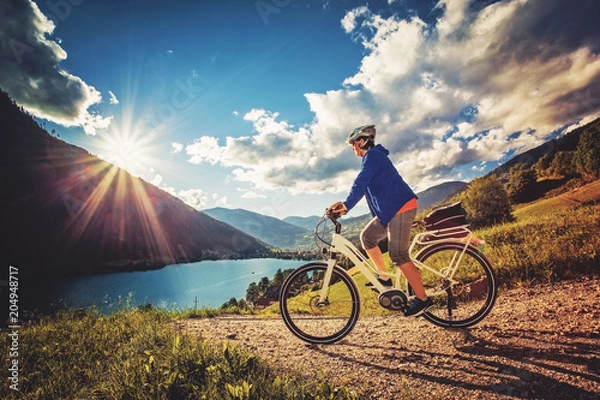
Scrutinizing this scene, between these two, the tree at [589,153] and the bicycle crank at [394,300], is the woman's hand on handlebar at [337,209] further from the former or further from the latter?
the tree at [589,153]

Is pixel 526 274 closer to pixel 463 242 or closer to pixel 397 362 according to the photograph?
pixel 463 242

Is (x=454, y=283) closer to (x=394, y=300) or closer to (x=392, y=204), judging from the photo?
(x=394, y=300)

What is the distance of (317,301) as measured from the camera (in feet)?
16.1

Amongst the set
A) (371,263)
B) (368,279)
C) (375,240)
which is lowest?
(368,279)

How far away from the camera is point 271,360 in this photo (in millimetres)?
3738

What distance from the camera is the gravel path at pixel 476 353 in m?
2.73

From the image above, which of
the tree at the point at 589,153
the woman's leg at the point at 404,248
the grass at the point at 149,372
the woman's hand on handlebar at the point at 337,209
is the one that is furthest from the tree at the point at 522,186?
the grass at the point at 149,372

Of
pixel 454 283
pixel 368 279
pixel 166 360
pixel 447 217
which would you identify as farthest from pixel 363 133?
pixel 166 360

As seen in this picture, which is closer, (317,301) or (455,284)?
(455,284)

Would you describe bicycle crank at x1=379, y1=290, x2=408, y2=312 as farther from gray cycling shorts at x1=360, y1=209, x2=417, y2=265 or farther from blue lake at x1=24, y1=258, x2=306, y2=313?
blue lake at x1=24, y1=258, x2=306, y2=313

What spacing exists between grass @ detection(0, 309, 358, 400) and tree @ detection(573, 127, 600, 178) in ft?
205

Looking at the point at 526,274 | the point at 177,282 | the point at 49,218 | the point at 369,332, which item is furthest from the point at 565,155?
the point at 49,218

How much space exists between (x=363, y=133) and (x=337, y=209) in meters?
1.39

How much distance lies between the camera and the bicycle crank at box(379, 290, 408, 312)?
4391 mm
